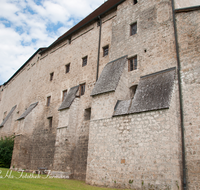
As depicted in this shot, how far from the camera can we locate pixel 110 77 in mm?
11984

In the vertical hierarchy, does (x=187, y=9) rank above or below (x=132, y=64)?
above

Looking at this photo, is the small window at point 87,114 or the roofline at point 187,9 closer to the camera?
the roofline at point 187,9

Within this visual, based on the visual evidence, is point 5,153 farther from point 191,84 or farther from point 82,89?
point 191,84

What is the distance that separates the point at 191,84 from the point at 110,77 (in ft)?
14.6

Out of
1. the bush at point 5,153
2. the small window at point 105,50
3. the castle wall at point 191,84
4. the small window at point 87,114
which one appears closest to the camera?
the castle wall at point 191,84

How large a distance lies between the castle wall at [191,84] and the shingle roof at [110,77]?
134 inches

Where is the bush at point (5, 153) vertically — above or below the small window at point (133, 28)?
below

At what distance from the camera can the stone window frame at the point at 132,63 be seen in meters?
12.0

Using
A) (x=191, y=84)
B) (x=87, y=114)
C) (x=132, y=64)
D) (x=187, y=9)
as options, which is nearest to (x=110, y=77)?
(x=132, y=64)

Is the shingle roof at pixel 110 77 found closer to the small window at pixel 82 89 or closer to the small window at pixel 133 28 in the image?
the small window at pixel 133 28

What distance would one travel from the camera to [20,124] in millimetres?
19406

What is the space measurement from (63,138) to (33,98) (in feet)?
31.0

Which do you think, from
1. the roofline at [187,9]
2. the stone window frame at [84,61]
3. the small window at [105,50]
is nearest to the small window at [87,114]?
the stone window frame at [84,61]

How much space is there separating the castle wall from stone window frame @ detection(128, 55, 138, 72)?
270cm
